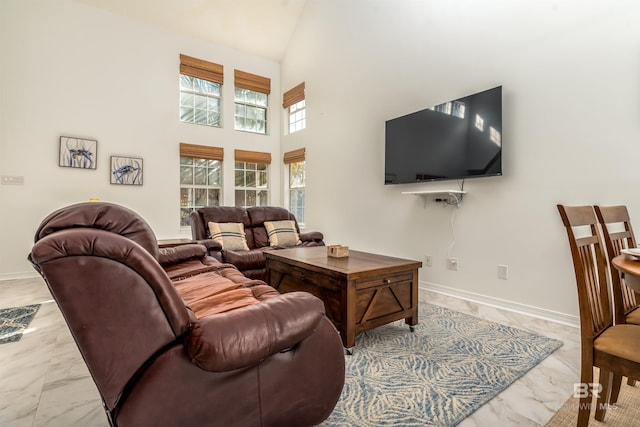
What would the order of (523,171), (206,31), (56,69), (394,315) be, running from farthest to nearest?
(206,31) → (56,69) → (523,171) → (394,315)

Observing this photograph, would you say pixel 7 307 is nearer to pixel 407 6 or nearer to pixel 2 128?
pixel 2 128

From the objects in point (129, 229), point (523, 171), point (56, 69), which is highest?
point (56, 69)

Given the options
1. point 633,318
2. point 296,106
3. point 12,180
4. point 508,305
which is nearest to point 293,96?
point 296,106

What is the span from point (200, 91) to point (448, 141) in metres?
4.33

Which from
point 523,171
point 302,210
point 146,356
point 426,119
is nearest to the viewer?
point 146,356

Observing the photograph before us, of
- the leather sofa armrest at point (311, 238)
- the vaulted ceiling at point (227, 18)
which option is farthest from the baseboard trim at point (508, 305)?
the vaulted ceiling at point (227, 18)

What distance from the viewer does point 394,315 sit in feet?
7.68

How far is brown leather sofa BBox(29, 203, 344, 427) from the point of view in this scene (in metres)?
0.88

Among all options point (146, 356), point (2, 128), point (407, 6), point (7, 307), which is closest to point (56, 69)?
point (2, 128)

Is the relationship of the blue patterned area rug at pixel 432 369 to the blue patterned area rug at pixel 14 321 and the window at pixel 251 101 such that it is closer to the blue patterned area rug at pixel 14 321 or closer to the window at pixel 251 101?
the blue patterned area rug at pixel 14 321

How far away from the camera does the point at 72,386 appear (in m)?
1.73

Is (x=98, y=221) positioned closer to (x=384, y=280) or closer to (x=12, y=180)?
(x=384, y=280)

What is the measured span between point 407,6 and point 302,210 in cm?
351

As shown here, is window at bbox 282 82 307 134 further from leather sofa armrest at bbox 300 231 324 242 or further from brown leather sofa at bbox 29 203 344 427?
brown leather sofa at bbox 29 203 344 427
